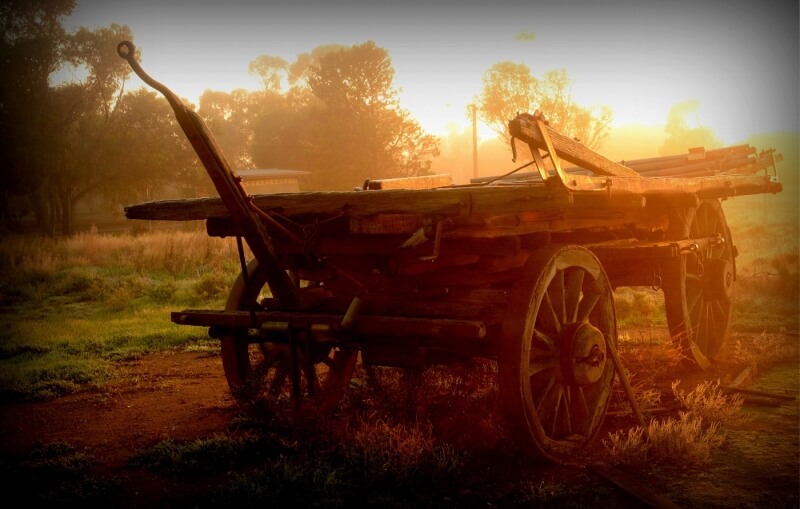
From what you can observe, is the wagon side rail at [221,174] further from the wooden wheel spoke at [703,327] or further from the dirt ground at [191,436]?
the wooden wheel spoke at [703,327]

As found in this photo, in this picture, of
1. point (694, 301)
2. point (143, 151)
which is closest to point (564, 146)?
point (694, 301)

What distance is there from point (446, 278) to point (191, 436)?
2294 mm

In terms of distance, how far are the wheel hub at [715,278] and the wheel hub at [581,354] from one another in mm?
2989

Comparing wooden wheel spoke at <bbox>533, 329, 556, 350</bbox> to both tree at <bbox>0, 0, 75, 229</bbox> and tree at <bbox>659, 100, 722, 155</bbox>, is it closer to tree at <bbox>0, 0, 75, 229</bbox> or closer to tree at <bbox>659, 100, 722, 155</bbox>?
Answer: tree at <bbox>0, 0, 75, 229</bbox>

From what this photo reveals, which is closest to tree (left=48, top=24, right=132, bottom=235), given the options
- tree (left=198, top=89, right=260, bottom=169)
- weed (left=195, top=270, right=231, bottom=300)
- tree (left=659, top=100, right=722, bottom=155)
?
tree (left=198, top=89, right=260, bottom=169)

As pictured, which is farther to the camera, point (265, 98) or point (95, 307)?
point (265, 98)

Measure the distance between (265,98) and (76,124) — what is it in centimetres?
2861

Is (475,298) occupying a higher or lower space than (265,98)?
lower

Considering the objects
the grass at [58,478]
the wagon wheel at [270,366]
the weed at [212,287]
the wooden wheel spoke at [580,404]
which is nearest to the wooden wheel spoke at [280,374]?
the wagon wheel at [270,366]

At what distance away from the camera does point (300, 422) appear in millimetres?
4055

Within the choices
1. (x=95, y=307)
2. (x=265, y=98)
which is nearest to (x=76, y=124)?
(x=95, y=307)

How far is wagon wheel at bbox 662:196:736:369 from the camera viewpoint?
556 cm

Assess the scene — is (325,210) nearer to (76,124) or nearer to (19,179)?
(19,179)

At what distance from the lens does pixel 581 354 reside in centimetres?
380
